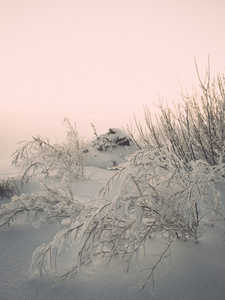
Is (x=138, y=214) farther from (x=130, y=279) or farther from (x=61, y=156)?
(x=61, y=156)

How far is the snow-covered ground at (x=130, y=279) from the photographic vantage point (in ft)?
3.79

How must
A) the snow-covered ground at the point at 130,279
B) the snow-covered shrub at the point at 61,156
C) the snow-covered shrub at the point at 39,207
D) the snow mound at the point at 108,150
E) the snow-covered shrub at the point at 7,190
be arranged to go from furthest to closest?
the snow mound at the point at 108,150 < the snow-covered shrub at the point at 61,156 < the snow-covered shrub at the point at 7,190 < the snow-covered shrub at the point at 39,207 < the snow-covered ground at the point at 130,279

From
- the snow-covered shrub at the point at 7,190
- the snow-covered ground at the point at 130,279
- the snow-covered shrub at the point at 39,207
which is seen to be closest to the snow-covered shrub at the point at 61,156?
the snow-covered shrub at the point at 7,190

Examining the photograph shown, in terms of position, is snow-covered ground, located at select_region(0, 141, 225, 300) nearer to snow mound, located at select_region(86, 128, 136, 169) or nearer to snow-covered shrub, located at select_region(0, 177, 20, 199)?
snow-covered shrub, located at select_region(0, 177, 20, 199)

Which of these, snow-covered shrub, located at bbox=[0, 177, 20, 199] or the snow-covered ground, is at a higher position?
snow-covered shrub, located at bbox=[0, 177, 20, 199]

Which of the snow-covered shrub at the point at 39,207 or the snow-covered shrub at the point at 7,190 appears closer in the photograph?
the snow-covered shrub at the point at 39,207

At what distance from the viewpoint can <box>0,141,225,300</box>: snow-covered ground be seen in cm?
115

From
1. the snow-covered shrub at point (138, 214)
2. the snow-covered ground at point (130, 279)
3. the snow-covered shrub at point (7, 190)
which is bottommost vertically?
the snow-covered ground at point (130, 279)

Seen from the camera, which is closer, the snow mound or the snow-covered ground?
the snow-covered ground

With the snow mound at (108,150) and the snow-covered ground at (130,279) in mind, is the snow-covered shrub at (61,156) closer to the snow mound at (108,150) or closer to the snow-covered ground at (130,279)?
the snow mound at (108,150)

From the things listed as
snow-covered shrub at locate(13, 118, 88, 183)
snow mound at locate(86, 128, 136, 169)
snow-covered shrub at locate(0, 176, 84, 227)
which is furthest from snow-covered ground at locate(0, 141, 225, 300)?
snow mound at locate(86, 128, 136, 169)

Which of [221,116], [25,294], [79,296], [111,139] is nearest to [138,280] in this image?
[79,296]

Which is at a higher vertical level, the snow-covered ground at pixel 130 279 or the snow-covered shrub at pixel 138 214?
the snow-covered shrub at pixel 138 214

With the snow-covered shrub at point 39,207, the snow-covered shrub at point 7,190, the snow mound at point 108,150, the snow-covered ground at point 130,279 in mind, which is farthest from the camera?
the snow mound at point 108,150
